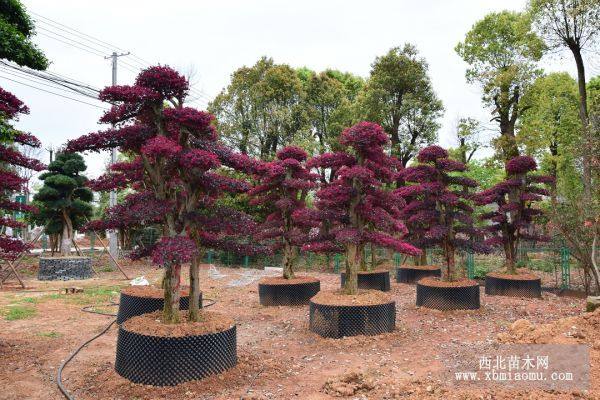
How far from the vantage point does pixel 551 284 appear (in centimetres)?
1339

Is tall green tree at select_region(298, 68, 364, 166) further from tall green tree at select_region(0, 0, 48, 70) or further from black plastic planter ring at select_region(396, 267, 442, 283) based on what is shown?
tall green tree at select_region(0, 0, 48, 70)

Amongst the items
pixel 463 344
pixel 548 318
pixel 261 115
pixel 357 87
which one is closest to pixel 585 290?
pixel 548 318

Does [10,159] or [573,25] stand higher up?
[573,25]

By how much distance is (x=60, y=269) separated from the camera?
1584 cm

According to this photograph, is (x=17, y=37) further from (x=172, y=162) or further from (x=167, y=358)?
(x=167, y=358)

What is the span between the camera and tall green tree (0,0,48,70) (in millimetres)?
6609

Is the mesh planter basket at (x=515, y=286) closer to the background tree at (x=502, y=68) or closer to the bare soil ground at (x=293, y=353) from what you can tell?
the bare soil ground at (x=293, y=353)

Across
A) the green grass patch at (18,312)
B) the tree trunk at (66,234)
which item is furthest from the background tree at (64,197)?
the green grass patch at (18,312)

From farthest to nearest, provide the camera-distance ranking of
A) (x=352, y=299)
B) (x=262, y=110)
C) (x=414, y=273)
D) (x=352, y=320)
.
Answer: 1. (x=262, y=110)
2. (x=414, y=273)
3. (x=352, y=299)
4. (x=352, y=320)

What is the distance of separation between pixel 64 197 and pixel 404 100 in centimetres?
1399

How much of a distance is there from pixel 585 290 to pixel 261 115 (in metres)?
14.3

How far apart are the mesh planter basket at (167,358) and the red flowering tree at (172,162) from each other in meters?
0.65

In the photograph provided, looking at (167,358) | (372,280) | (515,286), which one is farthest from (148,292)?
(515,286)

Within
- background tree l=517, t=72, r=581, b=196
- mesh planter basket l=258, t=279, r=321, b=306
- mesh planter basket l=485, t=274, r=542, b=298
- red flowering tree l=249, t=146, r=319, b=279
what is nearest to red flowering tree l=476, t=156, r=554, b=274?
mesh planter basket l=485, t=274, r=542, b=298
